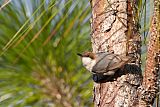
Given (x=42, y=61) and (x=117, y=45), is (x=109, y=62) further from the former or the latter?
(x=42, y=61)

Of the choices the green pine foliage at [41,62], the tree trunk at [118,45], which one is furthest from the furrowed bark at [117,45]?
the green pine foliage at [41,62]

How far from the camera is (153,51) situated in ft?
1.72

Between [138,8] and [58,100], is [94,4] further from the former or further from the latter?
[58,100]

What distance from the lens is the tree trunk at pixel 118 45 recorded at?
22.4 inches

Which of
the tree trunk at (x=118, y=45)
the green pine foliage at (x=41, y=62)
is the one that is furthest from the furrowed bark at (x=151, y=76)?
the green pine foliage at (x=41, y=62)

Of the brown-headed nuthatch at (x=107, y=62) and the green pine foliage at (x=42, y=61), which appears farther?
the green pine foliage at (x=42, y=61)

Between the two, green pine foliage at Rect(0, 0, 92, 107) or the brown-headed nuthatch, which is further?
green pine foliage at Rect(0, 0, 92, 107)

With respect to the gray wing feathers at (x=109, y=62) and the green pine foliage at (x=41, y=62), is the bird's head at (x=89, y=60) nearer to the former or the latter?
the gray wing feathers at (x=109, y=62)

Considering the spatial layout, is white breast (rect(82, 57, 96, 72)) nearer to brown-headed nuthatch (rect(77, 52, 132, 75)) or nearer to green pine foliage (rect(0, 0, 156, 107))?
brown-headed nuthatch (rect(77, 52, 132, 75))

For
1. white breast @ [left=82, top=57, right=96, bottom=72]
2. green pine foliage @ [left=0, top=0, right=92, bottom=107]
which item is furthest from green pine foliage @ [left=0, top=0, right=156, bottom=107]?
white breast @ [left=82, top=57, right=96, bottom=72]

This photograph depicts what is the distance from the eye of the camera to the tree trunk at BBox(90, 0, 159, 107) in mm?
568

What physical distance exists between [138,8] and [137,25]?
28 mm

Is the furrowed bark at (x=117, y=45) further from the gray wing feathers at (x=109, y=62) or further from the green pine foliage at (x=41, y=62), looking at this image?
the green pine foliage at (x=41, y=62)

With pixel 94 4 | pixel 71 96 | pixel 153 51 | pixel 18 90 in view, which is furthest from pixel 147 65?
pixel 18 90
